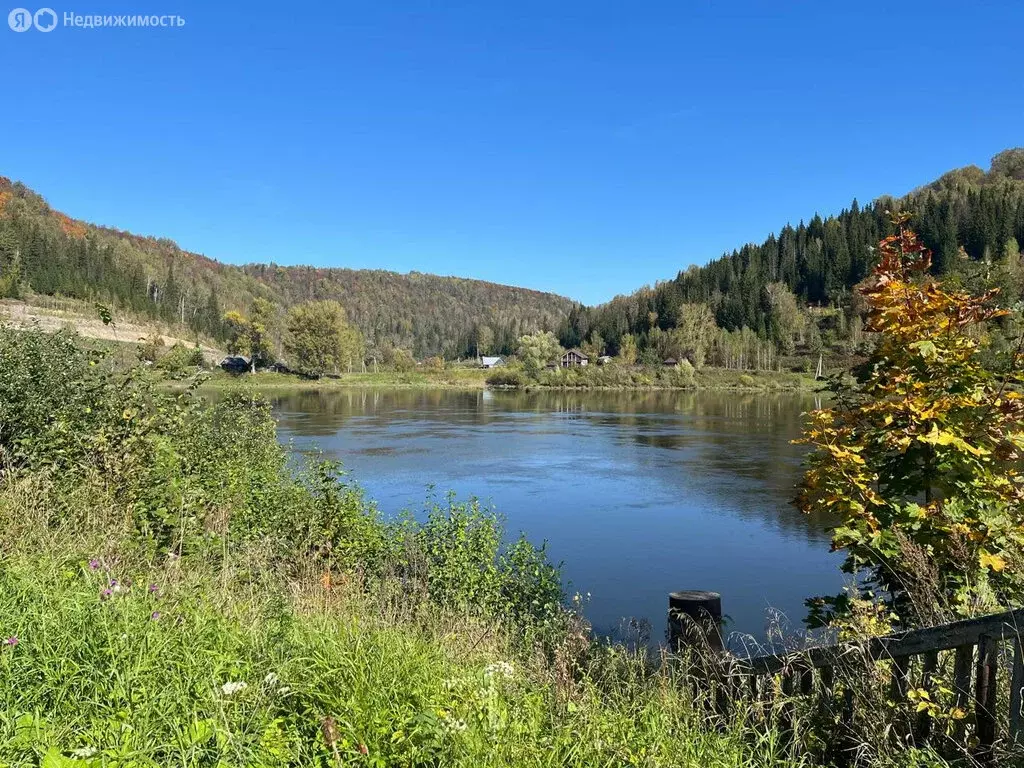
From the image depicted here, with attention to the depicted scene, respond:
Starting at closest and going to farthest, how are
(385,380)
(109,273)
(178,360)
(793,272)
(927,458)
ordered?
(927,458)
(178,360)
(385,380)
(109,273)
(793,272)

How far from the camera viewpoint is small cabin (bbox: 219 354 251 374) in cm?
10136

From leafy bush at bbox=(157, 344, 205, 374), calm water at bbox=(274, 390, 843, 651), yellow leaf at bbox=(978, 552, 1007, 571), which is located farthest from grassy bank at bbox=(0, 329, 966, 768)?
calm water at bbox=(274, 390, 843, 651)

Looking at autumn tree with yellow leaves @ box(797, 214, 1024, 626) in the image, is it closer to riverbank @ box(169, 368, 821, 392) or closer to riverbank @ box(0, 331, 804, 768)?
riverbank @ box(0, 331, 804, 768)

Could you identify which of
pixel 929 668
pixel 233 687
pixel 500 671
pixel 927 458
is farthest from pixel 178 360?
pixel 929 668

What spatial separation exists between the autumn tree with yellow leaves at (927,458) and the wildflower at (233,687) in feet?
12.2

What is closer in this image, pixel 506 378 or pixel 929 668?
pixel 929 668

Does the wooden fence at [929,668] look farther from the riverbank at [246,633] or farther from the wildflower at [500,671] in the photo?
the wildflower at [500,671]

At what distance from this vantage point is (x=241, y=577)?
6301mm

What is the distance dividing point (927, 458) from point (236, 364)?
355 ft

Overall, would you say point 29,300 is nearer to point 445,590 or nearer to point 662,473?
point 662,473

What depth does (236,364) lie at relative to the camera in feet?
340

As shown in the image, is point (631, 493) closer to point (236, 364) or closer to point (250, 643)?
point (250, 643)

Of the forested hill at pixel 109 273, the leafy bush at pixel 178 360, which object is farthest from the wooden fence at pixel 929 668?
the forested hill at pixel 109 273

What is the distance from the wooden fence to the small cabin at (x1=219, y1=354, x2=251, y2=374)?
10382 centimetres
